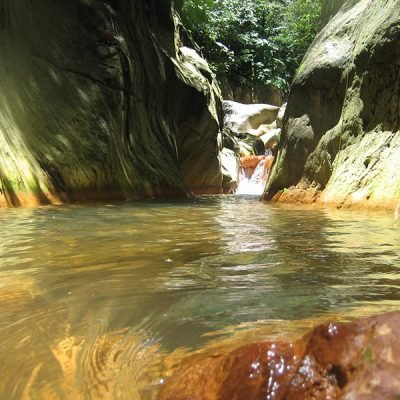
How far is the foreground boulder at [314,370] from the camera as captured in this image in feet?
2.82

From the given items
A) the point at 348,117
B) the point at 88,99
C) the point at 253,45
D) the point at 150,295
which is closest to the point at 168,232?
the point at 150,295

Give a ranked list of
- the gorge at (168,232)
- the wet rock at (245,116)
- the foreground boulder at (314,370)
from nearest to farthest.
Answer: the foreground boulder at (314,370) → the gorge at (168,232) → the wet rock at (245,116)

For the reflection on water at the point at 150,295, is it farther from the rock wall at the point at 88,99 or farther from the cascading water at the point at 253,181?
the cascading water at the point at 253,181

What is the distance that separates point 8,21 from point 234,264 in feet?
24.2

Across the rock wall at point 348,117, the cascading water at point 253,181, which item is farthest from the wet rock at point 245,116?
the rock wall at point 348,117

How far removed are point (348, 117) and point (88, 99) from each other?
4.94 m

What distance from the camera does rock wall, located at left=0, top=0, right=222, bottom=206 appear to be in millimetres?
7145

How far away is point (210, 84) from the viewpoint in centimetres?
1608

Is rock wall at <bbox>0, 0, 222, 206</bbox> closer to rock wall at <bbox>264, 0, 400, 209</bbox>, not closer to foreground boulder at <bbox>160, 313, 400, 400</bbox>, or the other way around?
rock wall at <bbox>264, 0, 400, 209</bbox>

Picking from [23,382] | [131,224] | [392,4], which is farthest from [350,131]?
[23,382]

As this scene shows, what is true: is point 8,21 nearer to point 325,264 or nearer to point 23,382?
point 325,264

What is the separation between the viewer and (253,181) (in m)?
19.8

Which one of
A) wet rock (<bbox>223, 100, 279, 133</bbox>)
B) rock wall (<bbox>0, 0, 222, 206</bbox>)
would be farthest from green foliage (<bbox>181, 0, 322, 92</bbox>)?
rock wall (<bbox>0, 0, 222, 206</bbox>)

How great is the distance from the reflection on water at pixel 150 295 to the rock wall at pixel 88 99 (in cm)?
385
